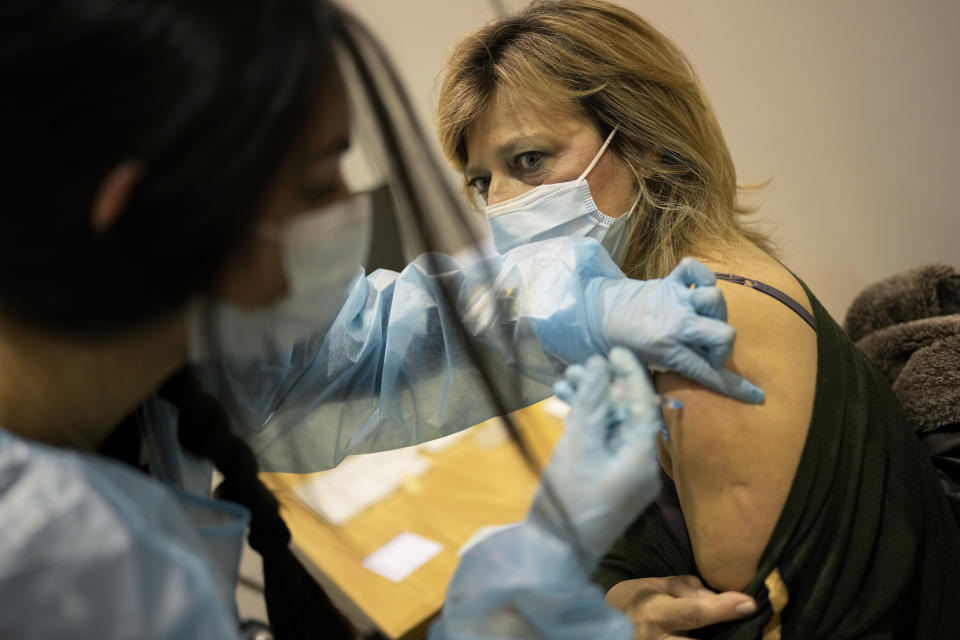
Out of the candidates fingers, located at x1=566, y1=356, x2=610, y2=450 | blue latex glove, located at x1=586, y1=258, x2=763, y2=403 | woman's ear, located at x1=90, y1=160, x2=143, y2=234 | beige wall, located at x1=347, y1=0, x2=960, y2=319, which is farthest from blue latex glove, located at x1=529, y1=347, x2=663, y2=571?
beige wall, located at x1=347, y1=0, x2=960, y2=319

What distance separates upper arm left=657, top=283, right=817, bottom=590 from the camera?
922 mm

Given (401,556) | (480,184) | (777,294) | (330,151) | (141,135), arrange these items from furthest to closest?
(401,556)
(480,184)
(777,294)
(330,151)
(141,135)

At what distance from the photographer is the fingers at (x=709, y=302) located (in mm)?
863

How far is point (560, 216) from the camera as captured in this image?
124 cm

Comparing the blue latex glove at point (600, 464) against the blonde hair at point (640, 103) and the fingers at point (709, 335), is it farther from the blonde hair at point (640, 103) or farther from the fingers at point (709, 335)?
the blonde hair at point (640, 103)

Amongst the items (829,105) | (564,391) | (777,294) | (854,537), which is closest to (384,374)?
(564,391)

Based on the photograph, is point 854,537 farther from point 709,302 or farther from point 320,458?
point 320,458

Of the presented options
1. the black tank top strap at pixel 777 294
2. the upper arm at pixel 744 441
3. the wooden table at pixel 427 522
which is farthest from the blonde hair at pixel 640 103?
the wooden table at pixel 427 522

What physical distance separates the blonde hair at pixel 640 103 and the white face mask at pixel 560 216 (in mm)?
39

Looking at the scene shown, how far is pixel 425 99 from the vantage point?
2.10 meters

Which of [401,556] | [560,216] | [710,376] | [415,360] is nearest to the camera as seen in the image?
[710,376]

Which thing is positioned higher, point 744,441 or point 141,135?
point 141,135

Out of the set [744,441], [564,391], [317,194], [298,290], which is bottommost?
[744,441]

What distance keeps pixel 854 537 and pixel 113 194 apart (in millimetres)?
1017
